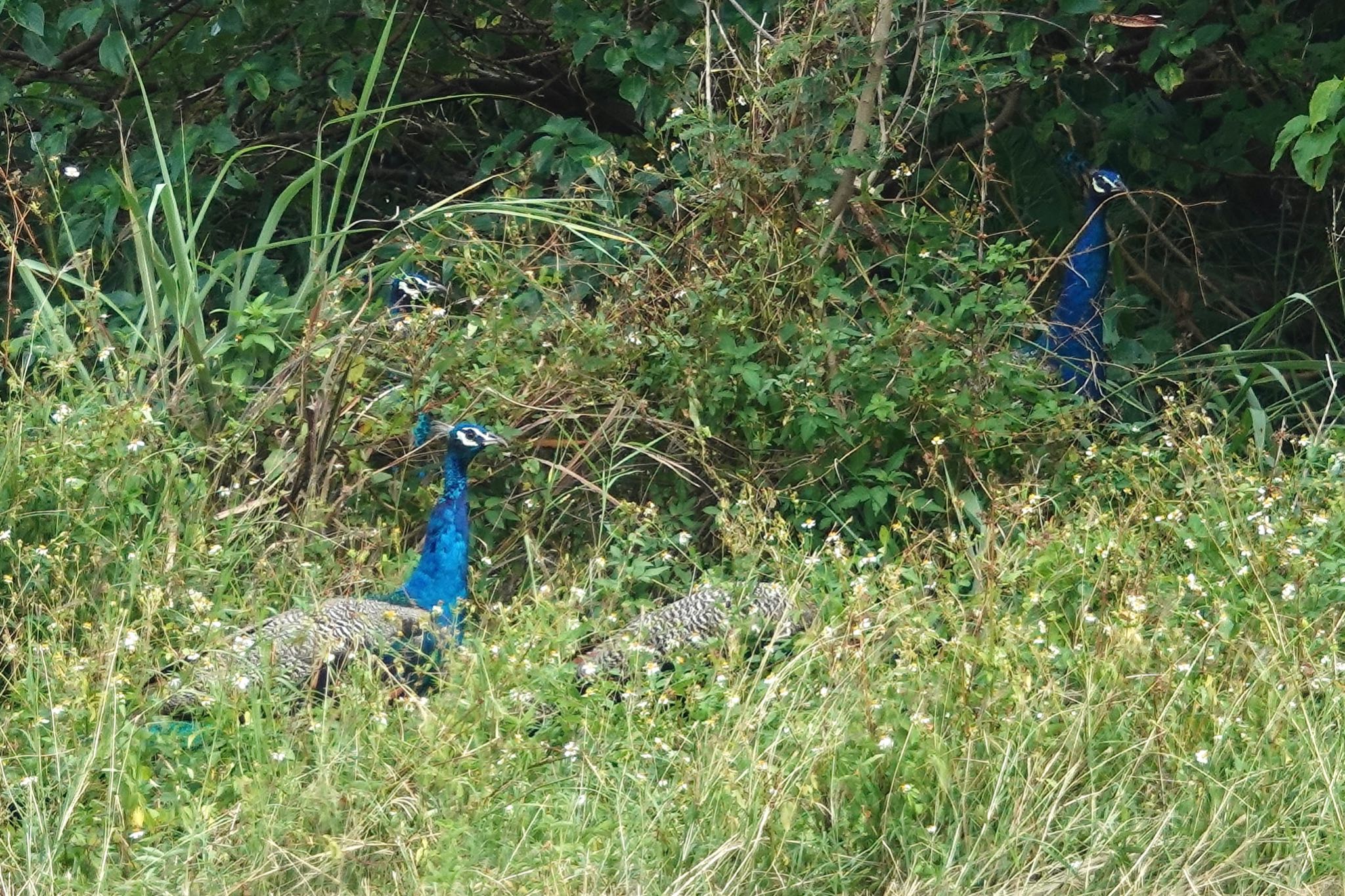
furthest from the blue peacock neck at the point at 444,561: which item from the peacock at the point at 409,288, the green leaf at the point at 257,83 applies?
the green leaf at the point at 257,83

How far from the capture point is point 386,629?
13.3ft

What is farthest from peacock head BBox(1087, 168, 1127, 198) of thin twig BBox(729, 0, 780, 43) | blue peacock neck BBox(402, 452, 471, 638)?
blue peacock neck BBox(402, 452, 471, 638)

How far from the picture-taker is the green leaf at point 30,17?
541 centimetres

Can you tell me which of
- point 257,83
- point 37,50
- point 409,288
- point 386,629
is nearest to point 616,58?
point 409,288

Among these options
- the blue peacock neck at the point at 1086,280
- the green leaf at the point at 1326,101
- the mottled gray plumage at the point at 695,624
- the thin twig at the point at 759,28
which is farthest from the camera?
the blue peacock neck at the point at 1086,280

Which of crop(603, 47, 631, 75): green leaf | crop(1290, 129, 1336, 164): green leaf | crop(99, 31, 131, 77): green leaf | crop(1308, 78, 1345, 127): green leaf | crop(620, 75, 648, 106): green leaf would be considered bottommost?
crop(1290, 129, 1336, 164): green leaf

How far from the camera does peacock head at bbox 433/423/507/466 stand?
4.68 m

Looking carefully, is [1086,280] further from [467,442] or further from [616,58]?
[467,442]

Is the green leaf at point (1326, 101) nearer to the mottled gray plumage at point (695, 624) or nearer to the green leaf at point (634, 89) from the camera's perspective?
the mottled gray plumage at point (695, 624)

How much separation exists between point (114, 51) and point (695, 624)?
2758 millimetres

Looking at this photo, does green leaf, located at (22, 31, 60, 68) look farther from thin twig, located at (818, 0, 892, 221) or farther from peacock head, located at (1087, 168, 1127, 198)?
peacock head, located at (1087, 168, 1127, 198)

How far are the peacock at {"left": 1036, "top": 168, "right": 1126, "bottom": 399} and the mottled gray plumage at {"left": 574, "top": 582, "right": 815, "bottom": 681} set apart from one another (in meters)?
1.74

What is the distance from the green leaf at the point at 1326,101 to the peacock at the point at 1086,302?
50.1 inches

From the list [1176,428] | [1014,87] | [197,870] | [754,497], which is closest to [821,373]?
[754,497]
